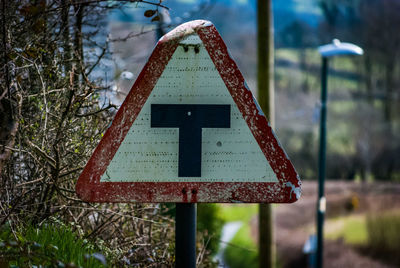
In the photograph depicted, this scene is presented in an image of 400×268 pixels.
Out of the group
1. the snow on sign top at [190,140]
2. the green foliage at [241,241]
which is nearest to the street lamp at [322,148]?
the green foliage at [241,241]

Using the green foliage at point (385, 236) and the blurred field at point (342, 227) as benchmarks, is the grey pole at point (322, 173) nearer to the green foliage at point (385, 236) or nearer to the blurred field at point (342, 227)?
the blurred field at point (342, 227)

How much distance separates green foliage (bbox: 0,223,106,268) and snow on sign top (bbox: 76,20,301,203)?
1.32ft

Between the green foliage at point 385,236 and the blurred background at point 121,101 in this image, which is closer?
the blurred background at point 121,101

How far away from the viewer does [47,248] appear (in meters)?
2.49

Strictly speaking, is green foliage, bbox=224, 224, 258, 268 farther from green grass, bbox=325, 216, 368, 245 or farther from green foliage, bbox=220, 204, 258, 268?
green grass, bbox=325, 216, 368, 245

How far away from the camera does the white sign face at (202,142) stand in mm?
2150

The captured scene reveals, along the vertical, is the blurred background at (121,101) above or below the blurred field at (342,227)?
above

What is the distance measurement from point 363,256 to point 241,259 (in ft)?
14.2

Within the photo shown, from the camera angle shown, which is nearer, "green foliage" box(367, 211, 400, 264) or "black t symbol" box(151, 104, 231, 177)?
"black t symbol" box(151, 104, 231, 177)

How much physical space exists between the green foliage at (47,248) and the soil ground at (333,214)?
14598 mm

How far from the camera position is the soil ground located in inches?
644

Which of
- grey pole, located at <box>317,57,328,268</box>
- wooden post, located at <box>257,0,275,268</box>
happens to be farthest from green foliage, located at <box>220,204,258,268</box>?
wooden post, located at <box>257,0,275,268</box>

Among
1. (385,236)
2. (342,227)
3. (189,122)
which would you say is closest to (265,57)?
(189,122)

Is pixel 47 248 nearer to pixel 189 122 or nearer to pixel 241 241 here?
pixel 189 122
